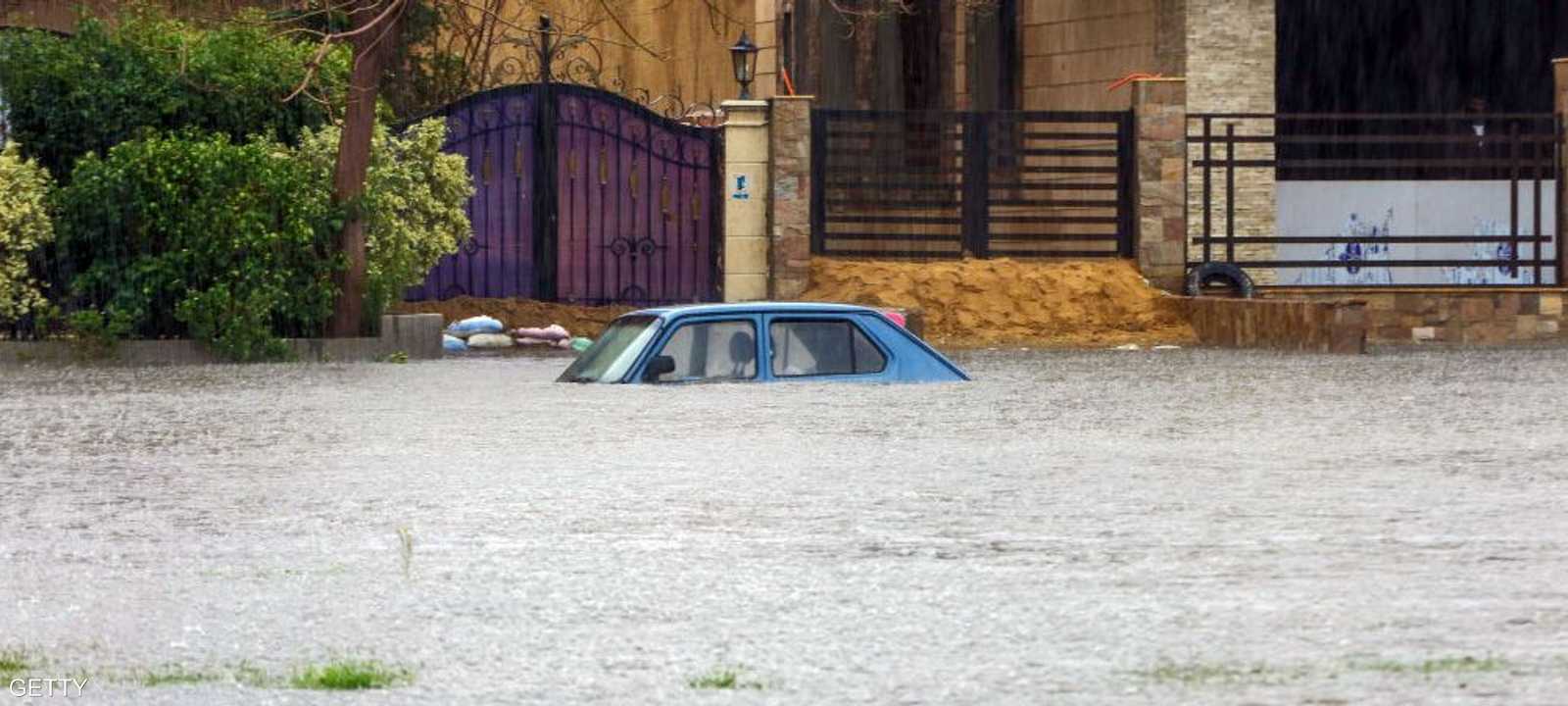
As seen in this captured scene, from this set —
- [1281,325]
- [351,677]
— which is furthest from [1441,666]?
[1281,325]

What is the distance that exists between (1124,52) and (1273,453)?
17.5 metres

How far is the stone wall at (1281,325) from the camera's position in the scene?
23.5 metres

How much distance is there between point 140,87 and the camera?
914 inches

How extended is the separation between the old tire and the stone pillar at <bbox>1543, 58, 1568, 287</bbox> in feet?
11.4

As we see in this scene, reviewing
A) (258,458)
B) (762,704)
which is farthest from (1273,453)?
(762,704)

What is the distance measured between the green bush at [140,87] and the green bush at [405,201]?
1.93 feet

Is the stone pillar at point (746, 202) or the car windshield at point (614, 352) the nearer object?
the car windshield at point (614, 352)

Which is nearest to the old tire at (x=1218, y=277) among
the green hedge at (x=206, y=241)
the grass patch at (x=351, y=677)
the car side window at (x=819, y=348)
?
the green hedge at (x=206, y=241)

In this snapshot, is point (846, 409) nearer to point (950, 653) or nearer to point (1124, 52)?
point (950, 653)

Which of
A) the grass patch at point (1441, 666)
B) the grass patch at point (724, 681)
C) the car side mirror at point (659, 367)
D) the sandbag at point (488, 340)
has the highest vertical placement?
the car side mirror at point (659, 367)

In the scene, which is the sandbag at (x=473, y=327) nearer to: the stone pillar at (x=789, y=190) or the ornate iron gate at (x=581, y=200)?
the ornate iron gate at (x=581, y=200)

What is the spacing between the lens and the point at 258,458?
12.7 meters

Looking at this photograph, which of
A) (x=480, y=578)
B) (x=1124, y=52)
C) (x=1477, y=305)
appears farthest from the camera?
(x=1124, y=52)
